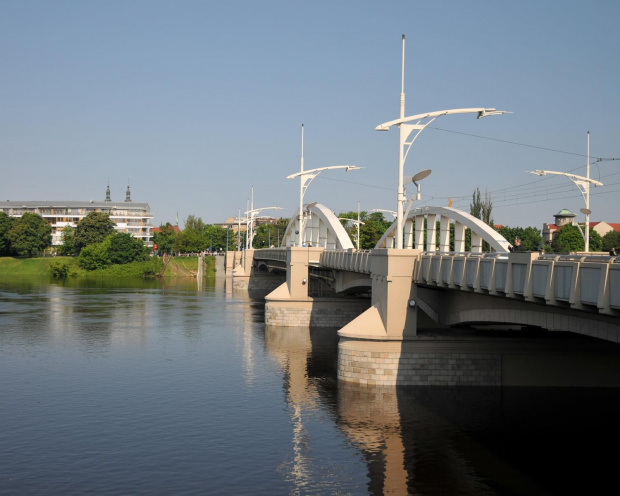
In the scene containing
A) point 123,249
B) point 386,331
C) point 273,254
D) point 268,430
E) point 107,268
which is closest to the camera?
point 268,430

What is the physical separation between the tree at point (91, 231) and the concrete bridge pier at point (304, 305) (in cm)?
11301

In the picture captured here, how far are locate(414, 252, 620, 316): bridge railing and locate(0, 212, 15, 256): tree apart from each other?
5873 inches

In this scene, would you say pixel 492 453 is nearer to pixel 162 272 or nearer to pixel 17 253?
pixel 162 272

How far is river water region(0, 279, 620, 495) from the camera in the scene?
23.7m

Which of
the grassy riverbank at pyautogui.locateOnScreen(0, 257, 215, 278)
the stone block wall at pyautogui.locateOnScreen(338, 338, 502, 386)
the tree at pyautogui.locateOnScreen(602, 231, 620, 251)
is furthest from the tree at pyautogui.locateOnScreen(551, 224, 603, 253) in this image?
the grassy riverbank at pyautogui.locateOnScreen(0, 257, 215, 278)

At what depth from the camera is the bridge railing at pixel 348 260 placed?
46.9 metres

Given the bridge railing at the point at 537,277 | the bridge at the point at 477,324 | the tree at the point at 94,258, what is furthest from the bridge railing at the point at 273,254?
the tree at the point at 94,258

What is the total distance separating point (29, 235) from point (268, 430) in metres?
153

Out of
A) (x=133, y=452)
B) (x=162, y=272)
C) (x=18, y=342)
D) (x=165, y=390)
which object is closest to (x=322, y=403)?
(x=165, y=390)

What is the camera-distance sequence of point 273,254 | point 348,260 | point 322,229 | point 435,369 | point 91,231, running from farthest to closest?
point 91,231 → point 322,229 → point 273,254 → point 348,260 → point 435,369

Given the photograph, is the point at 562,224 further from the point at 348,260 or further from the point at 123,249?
the point at 348,260

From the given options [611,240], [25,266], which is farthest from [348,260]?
[25,266]

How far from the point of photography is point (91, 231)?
557 feet

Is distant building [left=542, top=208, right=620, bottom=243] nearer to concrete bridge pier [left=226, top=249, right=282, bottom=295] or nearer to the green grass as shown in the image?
concrete bridge pier [left=226, top=249, right=282, bottom=295]
